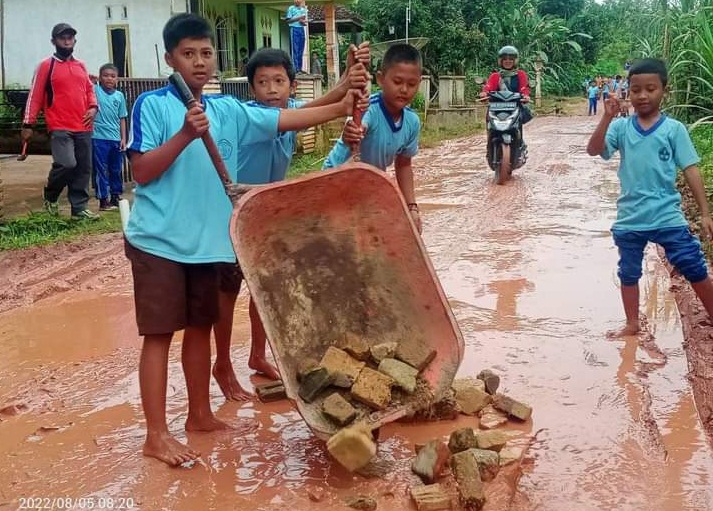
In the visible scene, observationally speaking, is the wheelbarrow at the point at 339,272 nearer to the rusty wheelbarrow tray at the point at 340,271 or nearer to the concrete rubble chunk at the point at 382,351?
the rusty wheelbarrow tray at the point at 340,271

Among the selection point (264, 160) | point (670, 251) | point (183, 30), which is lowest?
point (670, 251)

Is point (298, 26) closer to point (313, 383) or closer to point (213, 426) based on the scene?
point (213, 426)

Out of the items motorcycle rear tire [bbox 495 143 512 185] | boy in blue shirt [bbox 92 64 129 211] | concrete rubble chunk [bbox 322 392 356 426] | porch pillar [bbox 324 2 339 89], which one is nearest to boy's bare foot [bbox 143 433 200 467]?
concrete rubble chunk [bbox 322 392 356 426]

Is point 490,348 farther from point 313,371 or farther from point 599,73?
point 599,73

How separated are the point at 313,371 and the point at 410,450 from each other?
0.50 meters

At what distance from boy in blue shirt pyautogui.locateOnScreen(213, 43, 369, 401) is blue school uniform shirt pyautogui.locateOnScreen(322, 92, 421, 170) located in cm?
33

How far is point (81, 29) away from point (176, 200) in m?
12.6

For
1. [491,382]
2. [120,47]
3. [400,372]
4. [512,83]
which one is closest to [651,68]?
[491,382]

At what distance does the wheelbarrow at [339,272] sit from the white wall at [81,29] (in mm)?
12074

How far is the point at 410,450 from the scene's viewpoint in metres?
3.05

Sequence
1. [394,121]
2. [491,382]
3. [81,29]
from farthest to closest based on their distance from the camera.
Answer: [81,29] → [394,121] → [491,382]

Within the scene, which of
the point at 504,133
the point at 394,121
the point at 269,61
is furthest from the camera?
the point at 504,133

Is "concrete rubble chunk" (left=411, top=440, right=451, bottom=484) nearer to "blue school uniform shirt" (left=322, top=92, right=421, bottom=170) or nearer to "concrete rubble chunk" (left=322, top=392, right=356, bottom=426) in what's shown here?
"concrete rubble chunk" (left=322, top=392, right=356, bottom=426)

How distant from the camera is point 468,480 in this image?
2592 mm
